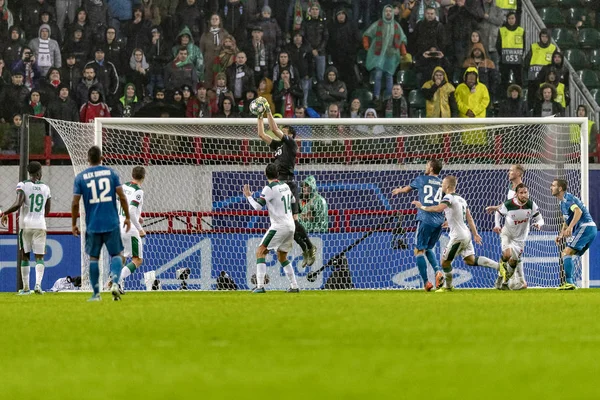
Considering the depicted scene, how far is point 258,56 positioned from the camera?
2186cm

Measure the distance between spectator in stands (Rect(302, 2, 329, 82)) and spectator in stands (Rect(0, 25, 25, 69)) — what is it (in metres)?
5.37

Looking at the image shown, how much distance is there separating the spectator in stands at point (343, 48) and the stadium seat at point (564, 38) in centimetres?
443

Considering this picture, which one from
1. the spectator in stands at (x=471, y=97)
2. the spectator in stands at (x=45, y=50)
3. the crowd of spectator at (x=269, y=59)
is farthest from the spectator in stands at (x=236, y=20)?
the spectator in stands at (x=471, y=97)

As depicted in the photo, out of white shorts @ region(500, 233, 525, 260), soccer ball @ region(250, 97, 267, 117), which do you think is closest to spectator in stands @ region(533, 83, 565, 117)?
white shorts @ region(500, 233, 525, 260)

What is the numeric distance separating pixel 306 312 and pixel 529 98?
12849 millimetres

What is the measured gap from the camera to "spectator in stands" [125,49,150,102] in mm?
21455

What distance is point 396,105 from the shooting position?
843 inches

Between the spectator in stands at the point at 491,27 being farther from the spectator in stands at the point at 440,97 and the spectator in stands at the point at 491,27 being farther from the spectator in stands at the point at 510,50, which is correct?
the spectator in stands at the point at 440,97

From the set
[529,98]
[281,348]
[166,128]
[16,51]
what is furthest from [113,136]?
[281,348]

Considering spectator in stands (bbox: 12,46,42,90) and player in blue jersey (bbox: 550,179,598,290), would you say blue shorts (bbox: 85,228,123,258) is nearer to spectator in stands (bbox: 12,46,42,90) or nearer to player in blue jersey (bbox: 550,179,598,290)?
player in blue jersey (bbox: 550,179,598,290)

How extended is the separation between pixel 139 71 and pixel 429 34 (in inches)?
220

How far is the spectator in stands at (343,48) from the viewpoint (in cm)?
2222

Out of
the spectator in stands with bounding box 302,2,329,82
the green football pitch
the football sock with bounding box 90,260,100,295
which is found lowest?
the football sock with bounding box 90,260,100,295

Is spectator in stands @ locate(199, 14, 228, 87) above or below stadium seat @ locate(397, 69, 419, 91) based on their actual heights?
above
